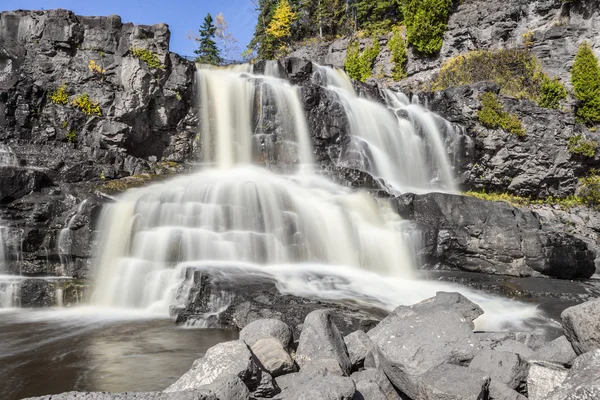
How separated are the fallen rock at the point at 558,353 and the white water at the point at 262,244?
12.7ft

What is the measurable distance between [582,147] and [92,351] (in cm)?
2330

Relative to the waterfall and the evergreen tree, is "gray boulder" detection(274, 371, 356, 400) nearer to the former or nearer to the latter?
the waterfall

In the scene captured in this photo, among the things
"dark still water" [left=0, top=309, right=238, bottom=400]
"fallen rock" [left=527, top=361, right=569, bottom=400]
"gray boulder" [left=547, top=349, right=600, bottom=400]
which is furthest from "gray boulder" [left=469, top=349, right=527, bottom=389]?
"dark still water" [left=0, top=309, right=238, bottom=400]

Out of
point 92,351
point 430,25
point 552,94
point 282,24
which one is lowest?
point 92,351

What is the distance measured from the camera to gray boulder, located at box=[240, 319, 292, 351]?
5.02 m

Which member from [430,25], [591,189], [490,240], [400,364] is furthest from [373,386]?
[430,25]

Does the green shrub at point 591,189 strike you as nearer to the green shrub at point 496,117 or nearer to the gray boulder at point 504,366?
the green shrub at point 496,117

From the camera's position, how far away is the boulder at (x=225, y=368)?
397 centimetres

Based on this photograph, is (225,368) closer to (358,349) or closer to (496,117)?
(358,349)

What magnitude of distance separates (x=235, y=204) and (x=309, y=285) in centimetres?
439

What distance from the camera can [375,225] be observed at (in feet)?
45.8

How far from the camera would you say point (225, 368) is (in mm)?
3998

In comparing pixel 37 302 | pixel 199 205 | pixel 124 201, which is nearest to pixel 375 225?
pixel 199 205

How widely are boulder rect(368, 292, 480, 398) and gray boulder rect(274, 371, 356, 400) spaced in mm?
712
